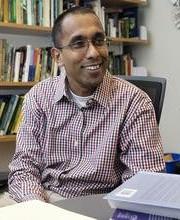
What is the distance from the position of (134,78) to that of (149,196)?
4.05 feet

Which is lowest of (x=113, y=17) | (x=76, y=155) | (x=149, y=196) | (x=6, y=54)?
(x=76, y=155)

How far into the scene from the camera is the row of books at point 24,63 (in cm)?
252

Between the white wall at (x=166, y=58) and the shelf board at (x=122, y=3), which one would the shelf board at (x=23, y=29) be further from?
the white wall at (x=166, y=58)

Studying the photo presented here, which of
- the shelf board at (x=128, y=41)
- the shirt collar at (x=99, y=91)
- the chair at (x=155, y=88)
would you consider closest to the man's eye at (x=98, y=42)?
the shirt collar at (x=99, y=91)

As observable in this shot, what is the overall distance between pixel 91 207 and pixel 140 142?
0.48 m

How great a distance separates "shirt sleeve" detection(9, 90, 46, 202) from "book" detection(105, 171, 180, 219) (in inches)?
21.6

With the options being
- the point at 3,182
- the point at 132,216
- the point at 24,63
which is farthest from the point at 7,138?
the point at 132,216

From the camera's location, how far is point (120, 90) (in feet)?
4.61

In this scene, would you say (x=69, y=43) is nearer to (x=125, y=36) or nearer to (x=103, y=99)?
(x=103, y=99)

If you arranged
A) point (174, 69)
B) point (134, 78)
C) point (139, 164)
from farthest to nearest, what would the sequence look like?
point (174, 69) → point (134, 78) → point (139, 164)

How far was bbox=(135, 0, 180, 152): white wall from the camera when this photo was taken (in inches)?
125

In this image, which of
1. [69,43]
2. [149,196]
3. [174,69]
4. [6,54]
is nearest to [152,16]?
[174,69]

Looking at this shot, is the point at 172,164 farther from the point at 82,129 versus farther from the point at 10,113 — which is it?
the point at 82,129

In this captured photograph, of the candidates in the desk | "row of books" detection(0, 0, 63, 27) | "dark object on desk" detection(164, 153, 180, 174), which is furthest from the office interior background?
the desk
